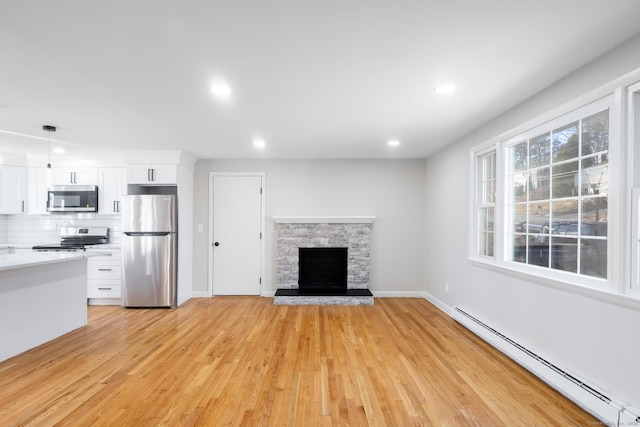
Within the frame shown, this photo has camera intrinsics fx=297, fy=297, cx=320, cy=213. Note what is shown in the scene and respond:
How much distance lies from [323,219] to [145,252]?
2.87 meters

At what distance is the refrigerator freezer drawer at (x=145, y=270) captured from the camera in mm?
4594

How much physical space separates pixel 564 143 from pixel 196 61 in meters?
2.95

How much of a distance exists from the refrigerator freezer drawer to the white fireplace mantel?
72.9 inches

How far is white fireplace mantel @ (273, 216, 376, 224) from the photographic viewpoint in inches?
204

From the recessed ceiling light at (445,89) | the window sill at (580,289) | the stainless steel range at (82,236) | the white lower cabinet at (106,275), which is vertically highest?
the recessed ceiling light at (445,89)

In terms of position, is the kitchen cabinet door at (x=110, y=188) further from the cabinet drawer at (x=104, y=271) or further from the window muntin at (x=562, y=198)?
the window muntin at (x=562, y=198)

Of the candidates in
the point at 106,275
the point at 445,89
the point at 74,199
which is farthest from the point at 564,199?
the point at 74,199

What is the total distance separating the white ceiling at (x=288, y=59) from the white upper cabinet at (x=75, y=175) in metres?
1.56

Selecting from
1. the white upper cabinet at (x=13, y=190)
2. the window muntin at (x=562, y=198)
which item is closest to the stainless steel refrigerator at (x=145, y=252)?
the white upper cabinet at (x=13, y=190)

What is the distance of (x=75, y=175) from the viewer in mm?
4930

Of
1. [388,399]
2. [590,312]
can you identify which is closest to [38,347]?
[388,399]

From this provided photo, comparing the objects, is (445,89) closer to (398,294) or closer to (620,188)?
(620,188)

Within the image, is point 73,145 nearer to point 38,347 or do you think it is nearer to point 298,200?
point 38,347

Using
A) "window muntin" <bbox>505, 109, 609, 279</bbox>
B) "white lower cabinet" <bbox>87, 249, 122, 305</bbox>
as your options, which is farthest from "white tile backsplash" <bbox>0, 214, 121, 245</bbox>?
"window muntin" <bbox>505, 109, 609, 279</bbox>
